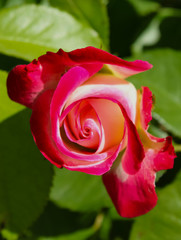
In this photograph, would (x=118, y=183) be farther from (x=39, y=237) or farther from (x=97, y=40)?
(x=39, y=237)

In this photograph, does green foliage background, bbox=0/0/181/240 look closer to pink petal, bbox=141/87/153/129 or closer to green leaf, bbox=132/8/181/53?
green leaf, bbox=132/8/181/53

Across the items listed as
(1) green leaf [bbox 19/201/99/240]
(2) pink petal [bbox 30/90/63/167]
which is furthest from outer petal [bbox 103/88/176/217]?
(1) green leaf [bbox 19/201/99/240]

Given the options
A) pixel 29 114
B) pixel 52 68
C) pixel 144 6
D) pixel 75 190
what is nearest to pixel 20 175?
pixel 29 114

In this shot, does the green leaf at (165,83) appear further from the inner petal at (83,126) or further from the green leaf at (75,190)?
the inner petal at (83,126)

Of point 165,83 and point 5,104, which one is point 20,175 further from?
point 165,83

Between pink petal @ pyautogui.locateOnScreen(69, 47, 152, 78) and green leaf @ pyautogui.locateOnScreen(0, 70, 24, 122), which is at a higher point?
pink petal @ pyautogui.locateOnScreen(69, 47, 152, 78)

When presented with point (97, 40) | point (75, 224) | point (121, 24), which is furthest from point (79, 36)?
point (75, 224)

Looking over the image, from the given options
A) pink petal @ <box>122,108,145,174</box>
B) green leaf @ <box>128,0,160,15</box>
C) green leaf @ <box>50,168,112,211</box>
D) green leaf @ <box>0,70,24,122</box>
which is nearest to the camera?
pink petal @ <box>122,108,145,174</box>
